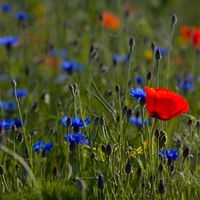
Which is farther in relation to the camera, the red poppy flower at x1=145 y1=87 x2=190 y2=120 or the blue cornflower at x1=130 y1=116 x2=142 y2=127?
the blue cornflower at x1=130 y1=116 x2=142 y2=127

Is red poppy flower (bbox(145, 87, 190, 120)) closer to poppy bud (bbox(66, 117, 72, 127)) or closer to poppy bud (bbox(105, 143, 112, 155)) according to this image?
poppy bud (bbox(105, 143, 112, 155))

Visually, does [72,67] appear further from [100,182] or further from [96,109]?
[100,182]

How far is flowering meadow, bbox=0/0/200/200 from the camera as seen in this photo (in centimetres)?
Result: 184

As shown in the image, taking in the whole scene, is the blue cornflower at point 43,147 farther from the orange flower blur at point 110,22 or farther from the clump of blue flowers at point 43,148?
the orange flower blur at point 110,22

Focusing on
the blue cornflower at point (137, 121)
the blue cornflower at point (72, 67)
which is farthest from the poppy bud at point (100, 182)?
the blue cornflower at point (72, 67)

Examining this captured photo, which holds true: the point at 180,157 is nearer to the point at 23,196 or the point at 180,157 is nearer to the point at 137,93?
the point at 137,93

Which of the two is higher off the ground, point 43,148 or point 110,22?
point 110,22

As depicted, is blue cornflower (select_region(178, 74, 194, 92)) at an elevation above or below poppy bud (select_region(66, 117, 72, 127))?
above

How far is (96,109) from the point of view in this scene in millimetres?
2521

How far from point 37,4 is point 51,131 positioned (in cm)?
299

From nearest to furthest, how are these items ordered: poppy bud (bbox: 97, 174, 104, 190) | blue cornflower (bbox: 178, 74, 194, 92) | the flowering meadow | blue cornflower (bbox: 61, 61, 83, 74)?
Result: poppy bud (bbox: 97, 174, 104, 190)
the flowering meadow
blue cornflower (bbox: 178, 74, 194, 92)
blue cornflower (bbox: 61, 61, 83, 74)

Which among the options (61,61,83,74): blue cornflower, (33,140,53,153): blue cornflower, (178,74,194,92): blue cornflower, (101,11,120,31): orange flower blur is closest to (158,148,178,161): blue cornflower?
(33,140,53,153): blue cornflower

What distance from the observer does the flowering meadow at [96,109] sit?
72.5 inches

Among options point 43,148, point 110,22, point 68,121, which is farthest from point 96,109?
point 110,22
